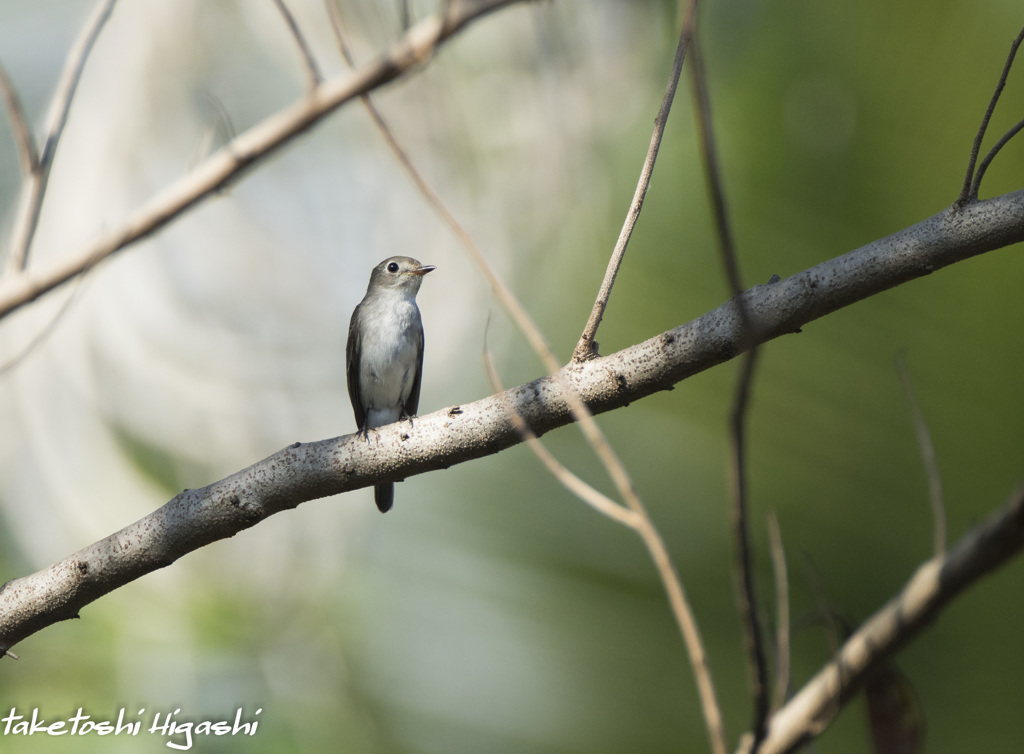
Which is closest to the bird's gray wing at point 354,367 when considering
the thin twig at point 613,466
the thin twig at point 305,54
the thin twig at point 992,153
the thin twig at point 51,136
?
the thin twig at point 51,136

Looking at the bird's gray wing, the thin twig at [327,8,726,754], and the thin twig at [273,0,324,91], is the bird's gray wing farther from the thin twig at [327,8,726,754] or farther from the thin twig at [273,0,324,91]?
the thin twig at [327,8,726,754]

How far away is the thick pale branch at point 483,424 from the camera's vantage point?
162cm

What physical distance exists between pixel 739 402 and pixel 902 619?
515 millimetres

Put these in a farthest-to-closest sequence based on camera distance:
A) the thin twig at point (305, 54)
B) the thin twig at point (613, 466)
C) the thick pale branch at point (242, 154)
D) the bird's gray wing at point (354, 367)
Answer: the bird's gray wing at point (354, 367) → the thin twig at point (305, 54) → the thick pale branch at point (242, 154) → the thin twig at point (613, 466)

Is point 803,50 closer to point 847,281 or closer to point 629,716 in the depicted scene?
point 847,281

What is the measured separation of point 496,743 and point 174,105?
4876 mm

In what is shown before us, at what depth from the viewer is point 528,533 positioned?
11.8 ft

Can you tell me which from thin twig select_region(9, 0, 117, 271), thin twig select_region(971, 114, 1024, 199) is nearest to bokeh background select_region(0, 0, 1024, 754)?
thin twig select_region(9, 0, 117, 271)

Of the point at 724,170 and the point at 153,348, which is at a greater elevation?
the point at 153,348

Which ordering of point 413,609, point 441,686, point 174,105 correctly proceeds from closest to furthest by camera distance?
point 441,686 < point 413,609 < point 174,105

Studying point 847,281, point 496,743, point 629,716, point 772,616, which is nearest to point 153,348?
point 496,743

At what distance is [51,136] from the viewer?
1507 millimetres

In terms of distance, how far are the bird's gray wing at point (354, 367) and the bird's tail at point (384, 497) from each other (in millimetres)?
586

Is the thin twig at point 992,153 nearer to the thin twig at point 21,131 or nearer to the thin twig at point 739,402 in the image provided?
the thin twig at point 739,402
